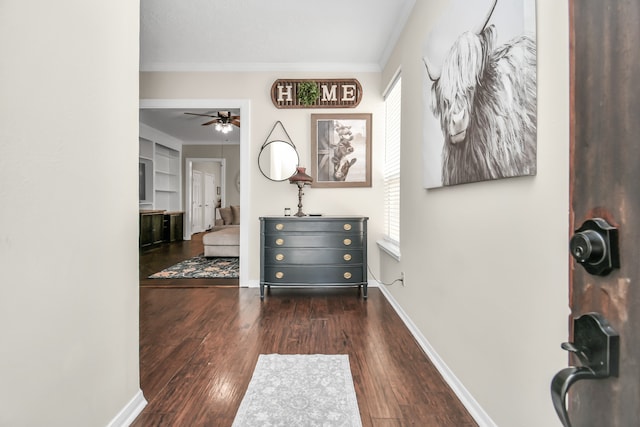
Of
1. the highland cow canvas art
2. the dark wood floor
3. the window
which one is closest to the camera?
the highland cow canvas art

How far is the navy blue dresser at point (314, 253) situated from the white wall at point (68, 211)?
1838 millimetres

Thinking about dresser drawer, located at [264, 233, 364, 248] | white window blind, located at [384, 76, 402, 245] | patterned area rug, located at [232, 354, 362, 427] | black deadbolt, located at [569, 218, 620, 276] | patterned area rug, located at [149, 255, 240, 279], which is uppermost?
white window blind, located at [384, 76, 402, 245]

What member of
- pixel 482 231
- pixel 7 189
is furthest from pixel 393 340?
pixel 7 189

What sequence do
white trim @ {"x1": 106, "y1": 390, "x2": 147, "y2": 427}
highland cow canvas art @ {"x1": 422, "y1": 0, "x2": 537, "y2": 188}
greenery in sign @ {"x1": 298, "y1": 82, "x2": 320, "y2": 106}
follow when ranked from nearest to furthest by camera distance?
highland cow canvas art @ {"x1": 422, "y1": 0, "x2": 537, "y2": 188} < white trim @ {"x1": 106, "y1": 390, "x2": 147, "y2": 427} < greenery in sign @ {"x1": 298, "y1": 82, "x2": 320, "y2": 106}

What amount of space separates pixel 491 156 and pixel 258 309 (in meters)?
2.39

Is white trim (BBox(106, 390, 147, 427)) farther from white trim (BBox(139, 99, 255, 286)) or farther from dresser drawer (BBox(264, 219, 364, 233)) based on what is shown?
white trim (BBox(139, 99, 255, 286))

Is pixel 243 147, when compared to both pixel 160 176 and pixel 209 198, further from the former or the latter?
pixel 209 198

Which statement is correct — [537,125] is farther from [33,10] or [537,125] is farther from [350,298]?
[350,298]

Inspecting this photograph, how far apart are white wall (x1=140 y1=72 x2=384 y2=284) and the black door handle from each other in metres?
3.49

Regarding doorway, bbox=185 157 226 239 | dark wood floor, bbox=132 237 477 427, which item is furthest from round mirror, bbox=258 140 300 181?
doorway, bbox=185 157 226 239

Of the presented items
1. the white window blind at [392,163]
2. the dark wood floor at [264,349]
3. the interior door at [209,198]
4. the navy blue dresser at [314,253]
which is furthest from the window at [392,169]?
the interior door at [209,198]

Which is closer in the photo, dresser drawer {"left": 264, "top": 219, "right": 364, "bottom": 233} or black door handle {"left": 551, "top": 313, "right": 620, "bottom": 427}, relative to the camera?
black door handle {"left": 551, "top": 313, "right": 620, "bottom": 427}

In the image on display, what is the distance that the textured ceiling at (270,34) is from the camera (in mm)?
2770

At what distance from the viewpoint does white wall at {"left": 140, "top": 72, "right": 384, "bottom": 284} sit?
12.8 feet
